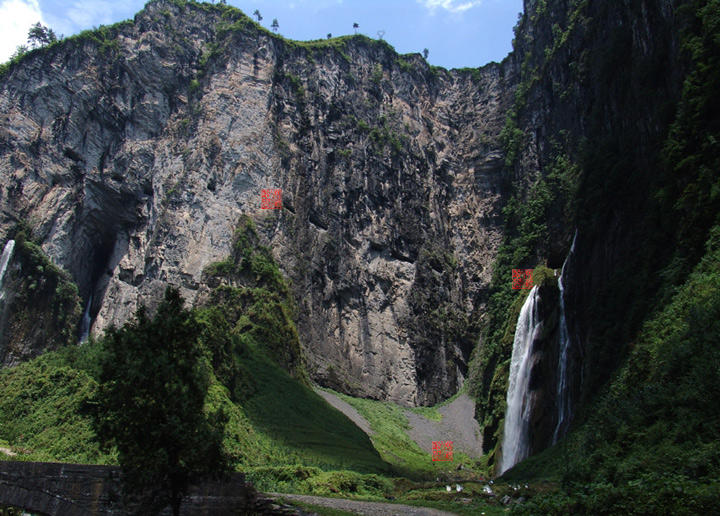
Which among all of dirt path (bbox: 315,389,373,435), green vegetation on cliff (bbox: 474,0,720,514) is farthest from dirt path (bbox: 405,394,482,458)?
dirt path (bbox: 315,389,373,435)

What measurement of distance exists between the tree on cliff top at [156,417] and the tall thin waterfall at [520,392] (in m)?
32.3

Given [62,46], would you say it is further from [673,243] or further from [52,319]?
[673,243]

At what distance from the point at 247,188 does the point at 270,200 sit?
279 centimetres

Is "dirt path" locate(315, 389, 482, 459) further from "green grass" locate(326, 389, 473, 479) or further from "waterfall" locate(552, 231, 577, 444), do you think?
"waterfall" locate(552, 231, 577, 444)

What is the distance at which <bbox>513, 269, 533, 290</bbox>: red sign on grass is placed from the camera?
2356 inches

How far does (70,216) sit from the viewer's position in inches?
2349

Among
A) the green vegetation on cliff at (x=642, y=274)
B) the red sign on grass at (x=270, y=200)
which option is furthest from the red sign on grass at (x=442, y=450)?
the red sign on grass at (x=270, y=200)

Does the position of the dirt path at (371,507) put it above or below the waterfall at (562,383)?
below

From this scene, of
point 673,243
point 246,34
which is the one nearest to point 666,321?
point 673,243

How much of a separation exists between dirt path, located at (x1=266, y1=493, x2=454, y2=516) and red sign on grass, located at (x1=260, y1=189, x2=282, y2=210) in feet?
147

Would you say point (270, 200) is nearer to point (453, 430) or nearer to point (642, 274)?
point (453, 430)

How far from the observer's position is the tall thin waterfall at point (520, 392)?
40.7 meters

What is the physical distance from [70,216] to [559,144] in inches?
2022

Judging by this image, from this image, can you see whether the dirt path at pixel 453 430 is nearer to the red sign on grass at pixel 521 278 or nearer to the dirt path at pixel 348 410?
the dirt path at pixel 348 410
